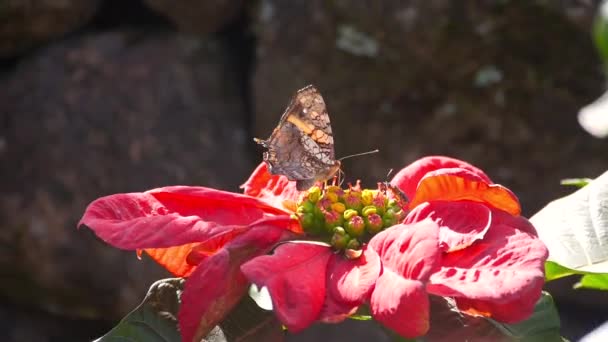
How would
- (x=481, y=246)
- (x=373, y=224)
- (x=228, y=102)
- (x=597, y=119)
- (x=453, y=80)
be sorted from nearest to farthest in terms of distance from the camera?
1. (x=597, y=119)
2. (x=481, y=246)
3. (x=373, y=224)
4. (x=453, y=80)
5. (x=228, y=102)

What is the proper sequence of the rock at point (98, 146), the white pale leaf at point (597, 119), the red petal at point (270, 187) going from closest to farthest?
the white pale leaf at point (597, 119)
the red petal at point (270, 187)
the rock at point (98, 146)

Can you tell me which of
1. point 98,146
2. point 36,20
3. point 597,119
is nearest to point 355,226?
point 597,119

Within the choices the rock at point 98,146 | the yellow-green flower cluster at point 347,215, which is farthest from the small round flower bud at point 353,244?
the rock at point 98,146

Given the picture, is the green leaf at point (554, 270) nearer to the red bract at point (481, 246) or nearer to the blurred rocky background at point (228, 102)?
the red bract at point (481, 246)

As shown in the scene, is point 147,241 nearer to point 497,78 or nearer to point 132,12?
point 497,78

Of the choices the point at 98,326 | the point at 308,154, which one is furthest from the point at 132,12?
the point at 308,154

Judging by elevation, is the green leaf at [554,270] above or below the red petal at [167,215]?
below

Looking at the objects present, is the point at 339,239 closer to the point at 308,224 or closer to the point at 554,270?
the point at 308,224
